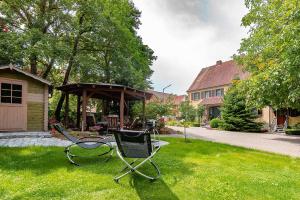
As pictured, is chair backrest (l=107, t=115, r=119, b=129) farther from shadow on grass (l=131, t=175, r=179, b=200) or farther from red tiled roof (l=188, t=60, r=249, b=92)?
red tiled roof (l=188, t=60, r=249, b=92)

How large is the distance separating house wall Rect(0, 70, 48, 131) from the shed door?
0.72 feet

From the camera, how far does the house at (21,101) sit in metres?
11.2

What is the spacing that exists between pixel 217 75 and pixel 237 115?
13.5m

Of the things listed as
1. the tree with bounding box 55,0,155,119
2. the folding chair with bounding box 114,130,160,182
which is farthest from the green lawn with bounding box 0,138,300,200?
the tree with bounding box 55,0,155,119

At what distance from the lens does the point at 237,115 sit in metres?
20.6

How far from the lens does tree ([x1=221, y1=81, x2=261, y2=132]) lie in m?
20.3

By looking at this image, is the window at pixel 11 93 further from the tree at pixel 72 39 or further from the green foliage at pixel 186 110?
the green foliage at pixel 186 110

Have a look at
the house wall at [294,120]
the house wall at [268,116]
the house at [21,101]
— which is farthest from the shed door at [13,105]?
the house wall at [294,120]

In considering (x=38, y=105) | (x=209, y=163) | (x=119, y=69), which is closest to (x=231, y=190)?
(x=209, y=163)

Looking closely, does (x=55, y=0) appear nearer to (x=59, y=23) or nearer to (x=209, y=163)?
(x=59, y=23)

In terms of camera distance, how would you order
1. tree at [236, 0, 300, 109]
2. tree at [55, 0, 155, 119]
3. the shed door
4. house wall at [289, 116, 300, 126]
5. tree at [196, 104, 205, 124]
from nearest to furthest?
tree at [236, 0, 300, 109], the shed door, tree at [55, 0, 155, 119], house wall at [289, 116, 300, 126], tree at [196, 104, 205, 124]

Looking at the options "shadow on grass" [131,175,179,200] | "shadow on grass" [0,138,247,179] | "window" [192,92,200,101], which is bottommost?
"shadow on grass" [131,175,179,200]

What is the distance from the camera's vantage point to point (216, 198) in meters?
3.93

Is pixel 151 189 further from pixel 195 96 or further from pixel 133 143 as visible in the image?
pixel 195 96
